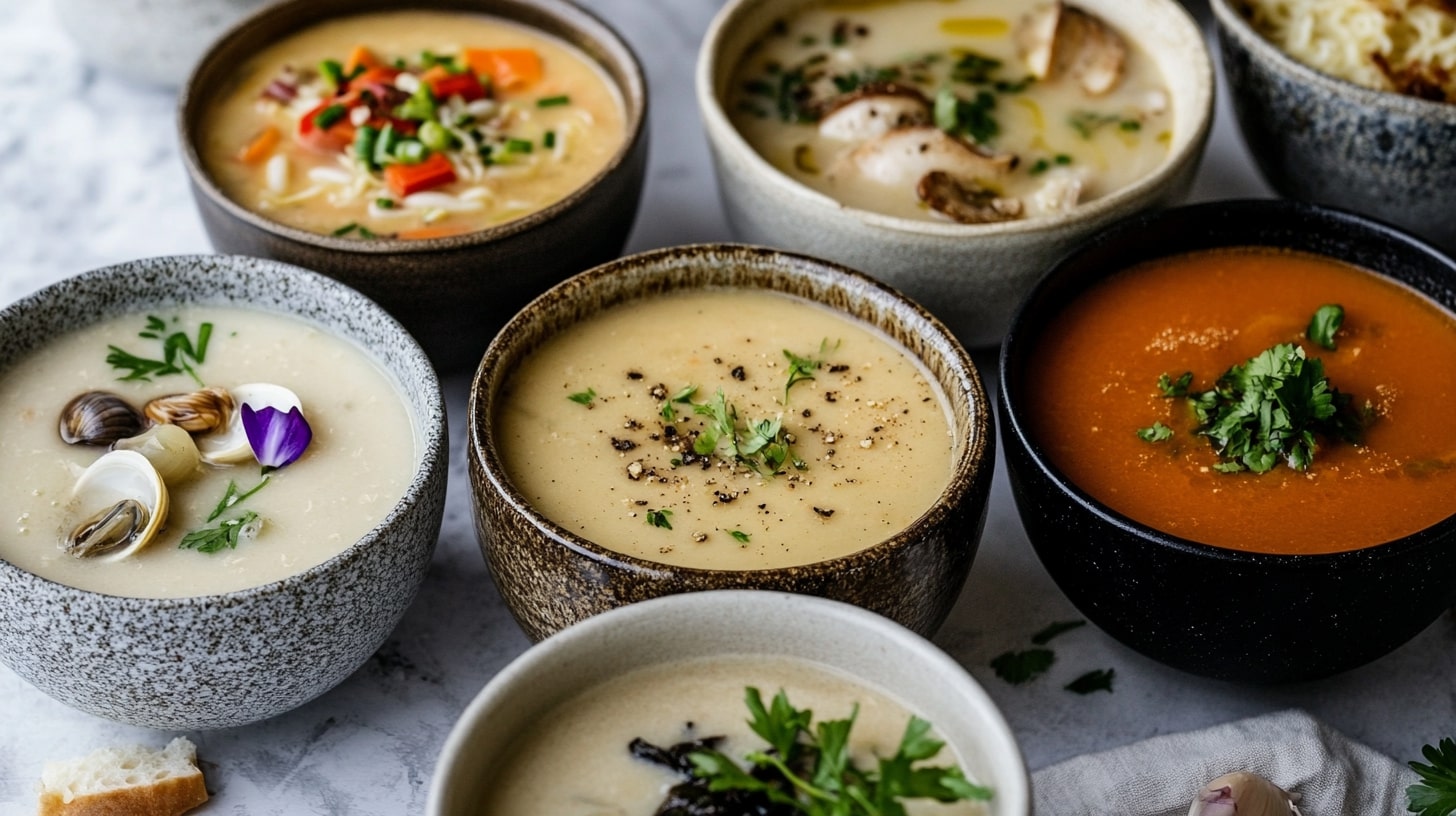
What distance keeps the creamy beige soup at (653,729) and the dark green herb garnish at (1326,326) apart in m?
0.98

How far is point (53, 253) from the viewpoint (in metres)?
2.93

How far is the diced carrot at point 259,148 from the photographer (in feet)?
9.05

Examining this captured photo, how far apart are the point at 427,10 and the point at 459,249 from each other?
3.01ft

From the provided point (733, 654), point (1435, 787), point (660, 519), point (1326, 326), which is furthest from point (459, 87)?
point (1435, 787)

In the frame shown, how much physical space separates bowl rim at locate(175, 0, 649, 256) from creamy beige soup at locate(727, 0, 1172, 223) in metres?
0.23

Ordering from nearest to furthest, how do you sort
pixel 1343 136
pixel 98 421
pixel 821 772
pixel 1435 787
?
pixel 821 772, pixel 1435 787, pixel 98 421, pixel 1343 136

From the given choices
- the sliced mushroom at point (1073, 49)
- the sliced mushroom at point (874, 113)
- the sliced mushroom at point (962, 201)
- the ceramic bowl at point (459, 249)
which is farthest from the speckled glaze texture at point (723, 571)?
the sliced mushroom at point (1073, 49)

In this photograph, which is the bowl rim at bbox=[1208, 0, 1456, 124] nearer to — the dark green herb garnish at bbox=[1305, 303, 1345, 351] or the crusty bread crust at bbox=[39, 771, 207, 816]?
the dark green herb garnish at bbox=[1305, 303, 1345, 351]

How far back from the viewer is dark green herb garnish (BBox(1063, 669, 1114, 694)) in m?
2.27

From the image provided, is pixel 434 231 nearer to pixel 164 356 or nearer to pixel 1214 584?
pixel 164 356

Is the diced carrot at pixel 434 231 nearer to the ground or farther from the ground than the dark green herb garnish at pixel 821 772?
nearer to the ground

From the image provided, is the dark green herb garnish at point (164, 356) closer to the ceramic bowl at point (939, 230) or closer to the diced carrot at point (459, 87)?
the diced carrot at point (459, 87)

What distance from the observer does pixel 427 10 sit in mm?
3123

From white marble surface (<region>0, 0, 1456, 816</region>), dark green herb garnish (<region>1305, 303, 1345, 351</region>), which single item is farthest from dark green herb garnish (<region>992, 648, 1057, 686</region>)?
dark green herb garnish (<region>1305, 303, 1345, 351</region>)
